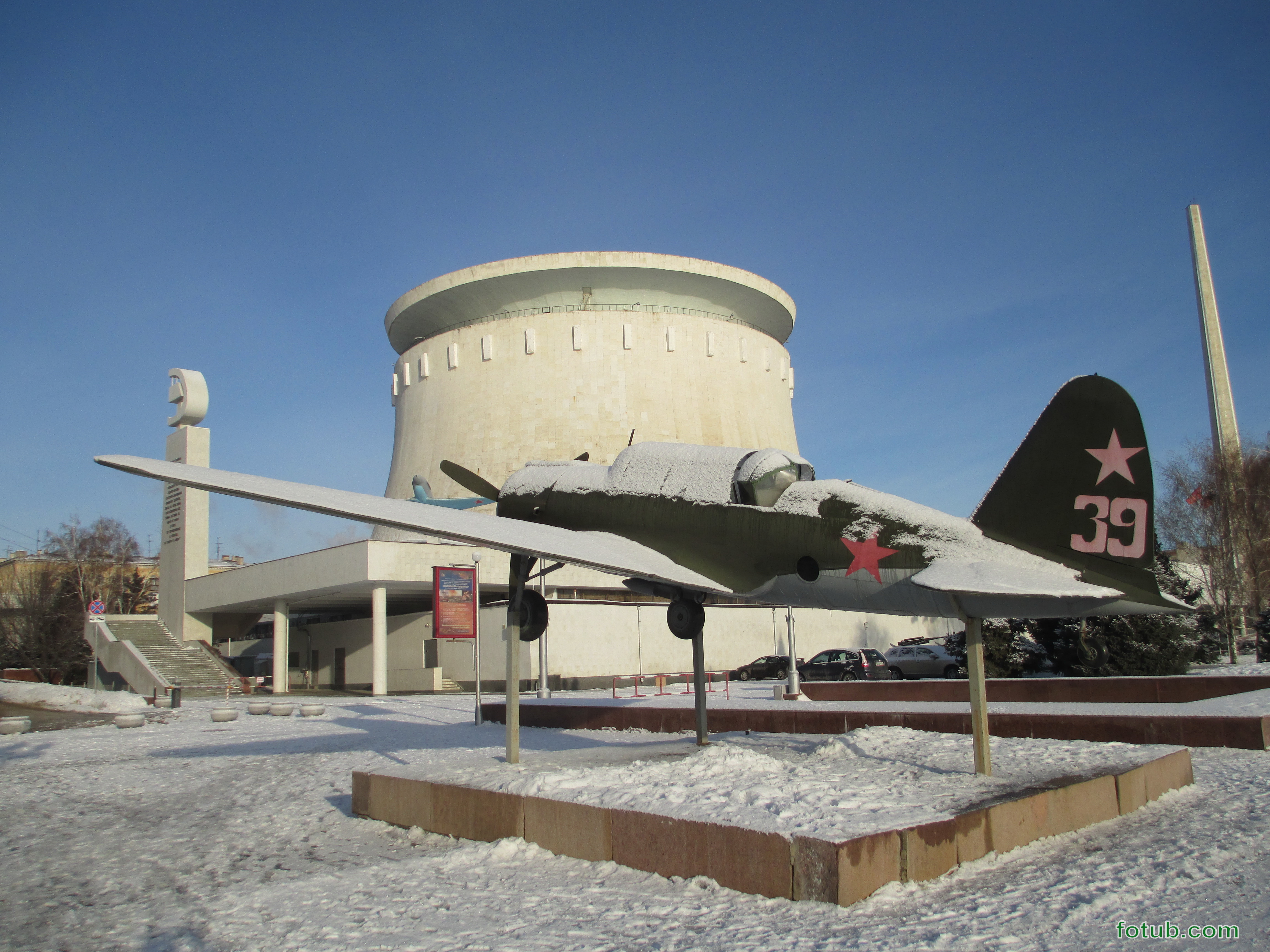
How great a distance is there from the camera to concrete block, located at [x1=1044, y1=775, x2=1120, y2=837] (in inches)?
308

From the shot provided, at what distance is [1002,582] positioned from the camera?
28.4 ft

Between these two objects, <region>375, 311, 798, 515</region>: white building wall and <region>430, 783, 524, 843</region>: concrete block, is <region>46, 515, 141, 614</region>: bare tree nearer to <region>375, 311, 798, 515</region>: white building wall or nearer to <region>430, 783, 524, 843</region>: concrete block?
<region>375, 311, 798, 515</region>: white building wall

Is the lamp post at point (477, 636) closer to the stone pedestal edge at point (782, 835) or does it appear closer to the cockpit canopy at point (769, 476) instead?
the stone pedestal edge at point (782, 835)

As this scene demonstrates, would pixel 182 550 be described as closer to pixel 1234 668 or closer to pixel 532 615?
pixel 532 615

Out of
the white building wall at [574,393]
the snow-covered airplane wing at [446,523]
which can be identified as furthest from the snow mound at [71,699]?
the white building wall at [574,393]

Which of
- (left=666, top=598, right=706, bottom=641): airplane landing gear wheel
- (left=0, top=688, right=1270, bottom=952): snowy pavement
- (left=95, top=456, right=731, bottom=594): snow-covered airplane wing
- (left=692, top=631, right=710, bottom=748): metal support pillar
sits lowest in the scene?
(left=0, top=688, right=1270, bottom=952): snowy pavement

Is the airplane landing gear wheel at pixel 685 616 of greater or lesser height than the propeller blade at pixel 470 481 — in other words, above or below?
below

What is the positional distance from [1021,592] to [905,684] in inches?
630

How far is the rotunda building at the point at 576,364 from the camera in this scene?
53.9 meters

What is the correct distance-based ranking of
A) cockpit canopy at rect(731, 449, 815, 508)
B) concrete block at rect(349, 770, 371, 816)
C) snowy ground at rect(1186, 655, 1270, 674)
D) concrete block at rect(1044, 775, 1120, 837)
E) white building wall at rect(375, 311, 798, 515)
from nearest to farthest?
concrete block at rect(1044, 775, 1120, 837), concrete block at rect(349, 770, 371, 816), cockpit canopy at rect(731, 449, 815, 508), snowy ground at rect(1186, 655, 1270, 674), white building wall at rect(375, 311, 798, 515)

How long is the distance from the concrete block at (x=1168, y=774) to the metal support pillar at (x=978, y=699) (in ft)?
5.28

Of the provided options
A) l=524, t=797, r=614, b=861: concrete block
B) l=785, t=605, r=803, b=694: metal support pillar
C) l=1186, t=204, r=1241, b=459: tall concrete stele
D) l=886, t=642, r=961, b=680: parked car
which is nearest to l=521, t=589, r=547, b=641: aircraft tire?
l=524, t=797, r=614, b=861: concrete block

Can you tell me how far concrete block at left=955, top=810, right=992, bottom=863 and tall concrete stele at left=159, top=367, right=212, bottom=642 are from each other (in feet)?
147

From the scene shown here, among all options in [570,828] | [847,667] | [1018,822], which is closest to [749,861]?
[570,828]
